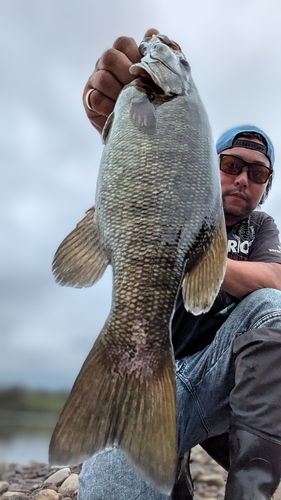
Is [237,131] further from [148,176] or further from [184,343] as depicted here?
[148,176]

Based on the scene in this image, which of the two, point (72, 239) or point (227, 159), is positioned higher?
point (227, 159)

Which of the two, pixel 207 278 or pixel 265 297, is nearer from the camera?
pixel 207 278

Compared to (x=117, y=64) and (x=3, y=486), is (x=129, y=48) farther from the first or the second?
(x=3, y=486)

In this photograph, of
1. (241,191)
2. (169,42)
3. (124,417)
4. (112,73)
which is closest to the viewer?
(124,417)

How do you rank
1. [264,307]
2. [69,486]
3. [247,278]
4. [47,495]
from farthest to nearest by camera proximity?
[69,486], [47,495], [247,278], [264,307]

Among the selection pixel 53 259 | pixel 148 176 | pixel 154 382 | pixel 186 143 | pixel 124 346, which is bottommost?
pixel 154 382

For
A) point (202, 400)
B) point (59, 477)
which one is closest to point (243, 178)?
point (202, 400)

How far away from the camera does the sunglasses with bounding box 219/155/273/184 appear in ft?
10.7

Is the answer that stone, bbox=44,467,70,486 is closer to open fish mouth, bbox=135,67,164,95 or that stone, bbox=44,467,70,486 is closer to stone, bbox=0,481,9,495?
stone, bbox=0,481,9,495

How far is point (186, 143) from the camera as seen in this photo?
1.81 m

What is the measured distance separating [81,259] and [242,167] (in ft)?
6.13

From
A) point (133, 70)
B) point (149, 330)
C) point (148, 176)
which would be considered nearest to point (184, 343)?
point (149, 330)

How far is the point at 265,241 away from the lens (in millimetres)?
3045

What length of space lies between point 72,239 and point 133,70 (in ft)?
2.55
